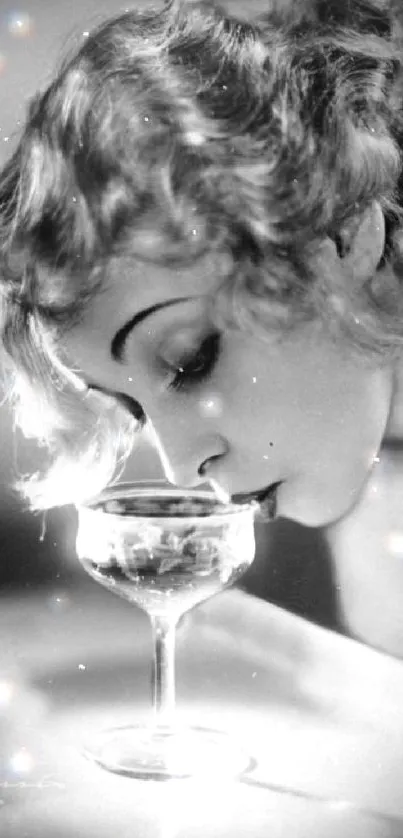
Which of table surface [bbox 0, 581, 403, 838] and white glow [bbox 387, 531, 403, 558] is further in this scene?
white glow [bbox 387, 531, 403, 558]

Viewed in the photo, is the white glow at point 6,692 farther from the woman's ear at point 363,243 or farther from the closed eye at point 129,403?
the woman's ear at point 363,243

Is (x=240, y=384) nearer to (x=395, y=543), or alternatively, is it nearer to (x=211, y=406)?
(x=211, y=406)

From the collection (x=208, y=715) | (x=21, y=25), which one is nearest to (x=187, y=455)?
(x=208, y=715)

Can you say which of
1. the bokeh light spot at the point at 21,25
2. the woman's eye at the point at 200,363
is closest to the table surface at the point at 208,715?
the woman's eye at the point at 200,363

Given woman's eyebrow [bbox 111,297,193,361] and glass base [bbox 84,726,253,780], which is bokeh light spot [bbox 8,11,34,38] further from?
glass base [bbox 84,726,253,780]

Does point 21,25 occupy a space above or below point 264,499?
above

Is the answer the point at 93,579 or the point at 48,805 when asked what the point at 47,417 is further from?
Result: the point at 48,805

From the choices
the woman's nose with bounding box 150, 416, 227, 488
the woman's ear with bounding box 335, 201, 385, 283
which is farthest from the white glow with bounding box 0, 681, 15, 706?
the woman's ear with bounding box 335, 201, 385, 283

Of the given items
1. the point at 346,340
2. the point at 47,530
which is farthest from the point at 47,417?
the point at 346,340
